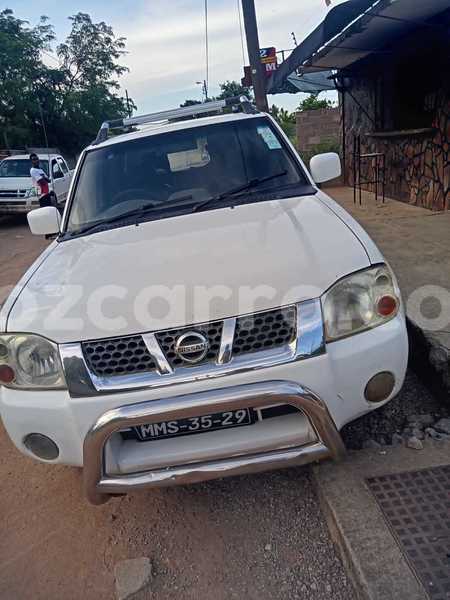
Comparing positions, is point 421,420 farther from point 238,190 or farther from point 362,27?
point 362,27

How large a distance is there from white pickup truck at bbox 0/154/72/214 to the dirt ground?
11.1 meters

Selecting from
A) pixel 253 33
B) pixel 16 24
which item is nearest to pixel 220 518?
pixel 253 33

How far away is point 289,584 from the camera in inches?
77.3

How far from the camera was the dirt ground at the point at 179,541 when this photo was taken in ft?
6.59

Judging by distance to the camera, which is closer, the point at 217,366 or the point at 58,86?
the point at 217,366

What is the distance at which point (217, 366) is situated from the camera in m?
1.95

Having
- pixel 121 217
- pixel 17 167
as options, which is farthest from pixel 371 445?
pixel 17 167

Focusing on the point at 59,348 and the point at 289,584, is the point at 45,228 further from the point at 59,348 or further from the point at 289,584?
the point at 289,584

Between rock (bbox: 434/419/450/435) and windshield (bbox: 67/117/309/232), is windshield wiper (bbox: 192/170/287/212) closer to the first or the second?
windshield (bbox: 67/117/309/232)

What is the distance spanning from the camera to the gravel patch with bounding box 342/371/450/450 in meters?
2.62

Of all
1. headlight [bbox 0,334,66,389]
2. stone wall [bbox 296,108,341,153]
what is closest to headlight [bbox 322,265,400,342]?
headlight [bbox 0,334,66,389]

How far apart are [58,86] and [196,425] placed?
104 ft

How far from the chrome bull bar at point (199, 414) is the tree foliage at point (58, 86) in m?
23.4

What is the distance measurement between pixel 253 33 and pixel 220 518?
906 cm
